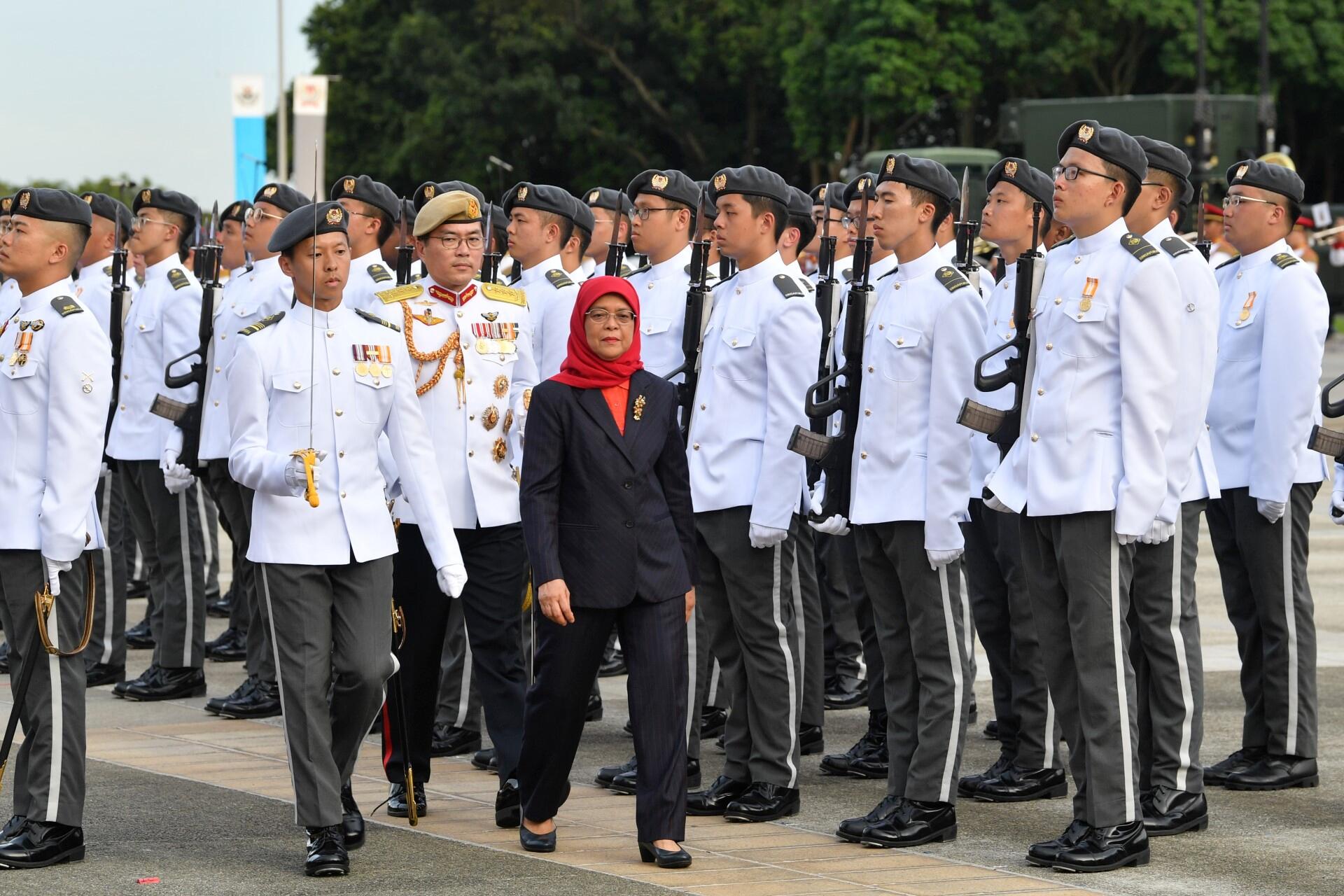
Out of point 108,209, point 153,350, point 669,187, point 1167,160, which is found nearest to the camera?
point 1167,160

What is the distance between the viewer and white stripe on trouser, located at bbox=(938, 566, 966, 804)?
6668 mm

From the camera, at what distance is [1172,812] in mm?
6703

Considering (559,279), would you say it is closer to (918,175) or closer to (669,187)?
(669,187)

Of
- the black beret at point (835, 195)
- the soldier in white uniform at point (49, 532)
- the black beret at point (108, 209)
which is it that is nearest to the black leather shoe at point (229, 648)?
the black beret at point (108, 209)

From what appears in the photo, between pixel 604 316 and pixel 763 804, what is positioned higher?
pixel 604 316

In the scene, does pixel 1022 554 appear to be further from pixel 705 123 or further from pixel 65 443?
pixel 705 123

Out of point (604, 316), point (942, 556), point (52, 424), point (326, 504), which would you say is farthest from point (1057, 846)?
point (52, 424)

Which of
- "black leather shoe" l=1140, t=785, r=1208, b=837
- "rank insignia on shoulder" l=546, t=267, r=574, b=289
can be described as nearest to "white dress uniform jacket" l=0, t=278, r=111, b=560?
"rank insignia on shoulder" l=546, t=267, r=574, b=289

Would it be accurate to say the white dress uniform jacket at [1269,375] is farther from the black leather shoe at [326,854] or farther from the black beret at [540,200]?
the black leather shoe at [326,854]

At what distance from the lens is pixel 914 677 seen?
6.88 metres

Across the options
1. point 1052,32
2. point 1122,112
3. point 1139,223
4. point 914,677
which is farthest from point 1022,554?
point 1052,32

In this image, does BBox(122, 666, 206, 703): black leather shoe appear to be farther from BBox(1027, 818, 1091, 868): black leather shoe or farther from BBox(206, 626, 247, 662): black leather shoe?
BBox(1027, 818, 1091, 868): black leather shoe

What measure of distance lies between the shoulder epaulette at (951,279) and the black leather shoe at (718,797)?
71.8 inches

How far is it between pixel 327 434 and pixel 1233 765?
3.51 meters
